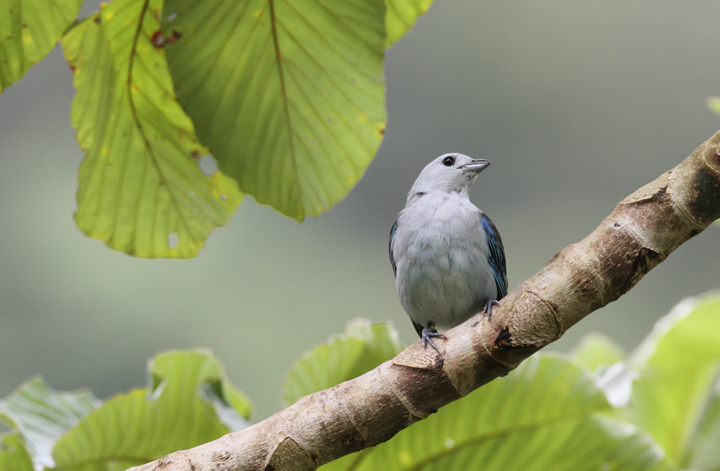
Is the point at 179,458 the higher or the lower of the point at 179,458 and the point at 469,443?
the higher

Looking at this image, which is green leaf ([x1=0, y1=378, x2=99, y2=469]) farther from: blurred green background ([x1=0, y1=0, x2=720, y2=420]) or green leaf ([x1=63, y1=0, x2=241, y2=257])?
blurred green background ([x1=0, y1=0, x2=720, y2=420])

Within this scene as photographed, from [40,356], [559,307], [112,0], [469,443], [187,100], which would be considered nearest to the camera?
[559,307]

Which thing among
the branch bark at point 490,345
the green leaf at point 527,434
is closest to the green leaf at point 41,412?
the green leaf at point 527,434

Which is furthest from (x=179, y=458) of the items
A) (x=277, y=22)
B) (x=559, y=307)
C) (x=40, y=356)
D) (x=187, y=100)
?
(x=40, y=356)

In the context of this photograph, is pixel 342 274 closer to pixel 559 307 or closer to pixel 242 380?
pixel 242 380

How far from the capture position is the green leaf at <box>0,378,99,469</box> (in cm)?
280

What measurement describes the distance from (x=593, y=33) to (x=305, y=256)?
1232 centimetres

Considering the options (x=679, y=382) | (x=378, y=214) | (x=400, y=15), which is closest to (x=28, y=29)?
(x=400, y=15)

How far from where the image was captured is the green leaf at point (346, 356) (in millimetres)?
2740

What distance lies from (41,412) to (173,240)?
1.20 meters

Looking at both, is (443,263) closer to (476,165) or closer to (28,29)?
(476,165)

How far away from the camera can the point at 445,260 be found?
2430 millimetres

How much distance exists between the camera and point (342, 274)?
2033cm

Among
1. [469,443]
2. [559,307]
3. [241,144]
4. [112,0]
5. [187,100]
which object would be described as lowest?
[469,443]
